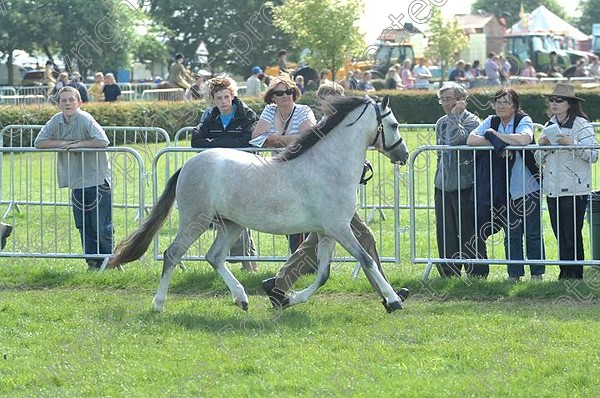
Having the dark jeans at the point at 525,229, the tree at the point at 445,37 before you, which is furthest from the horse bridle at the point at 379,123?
the tree at the point at 445,37

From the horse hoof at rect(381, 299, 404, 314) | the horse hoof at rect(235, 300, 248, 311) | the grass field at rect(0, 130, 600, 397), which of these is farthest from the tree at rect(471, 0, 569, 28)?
the horse hoof at rect(235, 300, 248, 311)

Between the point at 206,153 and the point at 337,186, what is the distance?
3.63ft

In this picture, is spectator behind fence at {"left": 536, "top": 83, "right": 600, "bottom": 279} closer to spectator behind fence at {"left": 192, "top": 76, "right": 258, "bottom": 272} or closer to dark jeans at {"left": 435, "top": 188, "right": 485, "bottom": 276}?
dark jeans at {"left": 435, "top": 188, "right": 485, "bottom": 276}

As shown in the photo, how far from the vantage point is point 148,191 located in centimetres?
1908

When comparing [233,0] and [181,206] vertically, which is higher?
[233,0]

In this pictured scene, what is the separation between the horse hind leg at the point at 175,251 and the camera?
1022cm

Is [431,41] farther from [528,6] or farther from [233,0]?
[528,6]

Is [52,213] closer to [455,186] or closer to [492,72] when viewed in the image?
[455,186]

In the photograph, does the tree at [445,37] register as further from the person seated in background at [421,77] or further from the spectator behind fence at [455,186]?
the spectator behind fence at [455,186]

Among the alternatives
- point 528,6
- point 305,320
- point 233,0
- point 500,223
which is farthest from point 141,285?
point 528,6

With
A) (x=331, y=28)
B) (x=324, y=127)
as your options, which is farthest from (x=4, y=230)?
(x=331, y=28)

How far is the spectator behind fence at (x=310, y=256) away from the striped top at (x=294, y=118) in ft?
0.85

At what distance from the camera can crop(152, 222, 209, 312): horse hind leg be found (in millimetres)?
10219

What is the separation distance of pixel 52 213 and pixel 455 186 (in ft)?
23.6
